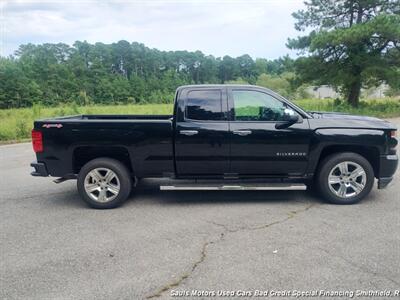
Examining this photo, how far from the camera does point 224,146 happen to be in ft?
16.7

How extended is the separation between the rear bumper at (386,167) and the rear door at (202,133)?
2.34 meters

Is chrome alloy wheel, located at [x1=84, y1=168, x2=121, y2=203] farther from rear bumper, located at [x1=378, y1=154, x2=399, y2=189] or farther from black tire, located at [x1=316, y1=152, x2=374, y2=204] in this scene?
rear bumper, located at [x1=378, y1=154, x2=399, y2=189]

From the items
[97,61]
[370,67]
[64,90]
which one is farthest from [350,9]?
[97,61]

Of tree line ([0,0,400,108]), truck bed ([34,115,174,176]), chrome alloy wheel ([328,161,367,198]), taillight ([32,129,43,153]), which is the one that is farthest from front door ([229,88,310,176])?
tree line ([0,0,400,108])

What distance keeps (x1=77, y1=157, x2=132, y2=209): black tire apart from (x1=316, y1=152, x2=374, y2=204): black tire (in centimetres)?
295

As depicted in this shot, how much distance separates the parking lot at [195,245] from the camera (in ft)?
10.1

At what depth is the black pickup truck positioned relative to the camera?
199 inches

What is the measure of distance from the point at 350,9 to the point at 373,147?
22829 mm

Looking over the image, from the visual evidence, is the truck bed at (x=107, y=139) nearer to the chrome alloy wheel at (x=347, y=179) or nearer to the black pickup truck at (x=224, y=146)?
the black pickup truck at (x=224, y=146)

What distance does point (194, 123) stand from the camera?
5098 millimetres

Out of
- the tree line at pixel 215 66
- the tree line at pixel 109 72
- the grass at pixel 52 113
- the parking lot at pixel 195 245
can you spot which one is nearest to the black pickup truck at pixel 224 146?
the parking lot at pixel 195 245

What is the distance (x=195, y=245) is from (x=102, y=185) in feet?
6.55

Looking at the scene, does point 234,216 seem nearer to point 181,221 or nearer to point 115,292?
point 181,221

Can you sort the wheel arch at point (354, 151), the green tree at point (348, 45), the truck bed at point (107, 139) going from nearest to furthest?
the truck bed at point (107, 139) < the wheel arch at point (354, 151) < the green tree at point (348, 45)
